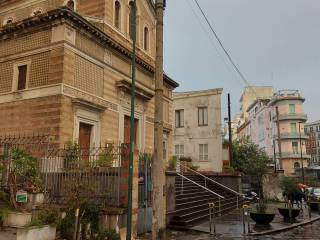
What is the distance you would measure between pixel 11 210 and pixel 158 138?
549 cm

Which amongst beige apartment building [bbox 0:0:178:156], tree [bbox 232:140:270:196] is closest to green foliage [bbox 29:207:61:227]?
beige apartment building [bbox 0:0:178:156]

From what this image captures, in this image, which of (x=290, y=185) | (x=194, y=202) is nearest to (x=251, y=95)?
(x=290, y=185)

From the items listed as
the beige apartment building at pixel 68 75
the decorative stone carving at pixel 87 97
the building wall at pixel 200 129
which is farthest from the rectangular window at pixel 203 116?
the decorative stone carving at pixel 87 97

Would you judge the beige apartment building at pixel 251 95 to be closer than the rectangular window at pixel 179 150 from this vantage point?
No

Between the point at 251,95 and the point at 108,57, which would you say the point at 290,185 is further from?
the point at 251,95

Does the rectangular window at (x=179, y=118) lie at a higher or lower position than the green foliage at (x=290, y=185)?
higher

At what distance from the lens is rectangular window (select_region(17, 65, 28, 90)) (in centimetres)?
1734

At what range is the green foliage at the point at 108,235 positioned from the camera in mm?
10016

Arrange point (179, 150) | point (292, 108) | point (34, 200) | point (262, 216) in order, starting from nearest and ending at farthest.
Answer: point (34, 200) < point (262, 216) < point (179, 150) < point (292, 108)

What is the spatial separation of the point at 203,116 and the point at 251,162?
22.0ft

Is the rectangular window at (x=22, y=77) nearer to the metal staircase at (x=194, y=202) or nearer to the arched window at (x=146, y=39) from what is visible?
→ the metal staircase at (x=194, y=202)

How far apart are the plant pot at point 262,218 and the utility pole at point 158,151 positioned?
809 centimetres

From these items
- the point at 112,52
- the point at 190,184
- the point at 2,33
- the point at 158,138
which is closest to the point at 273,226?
the point at 190,184

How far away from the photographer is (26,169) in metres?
11.3
